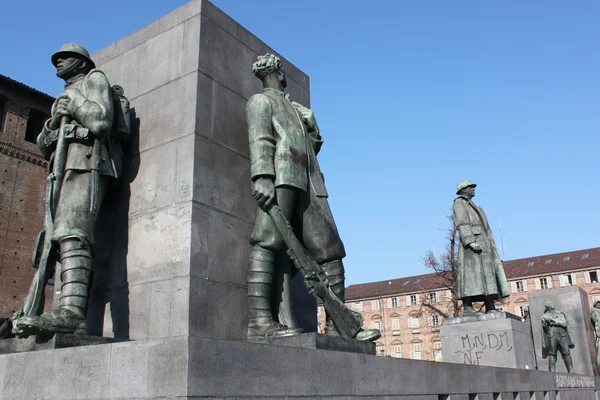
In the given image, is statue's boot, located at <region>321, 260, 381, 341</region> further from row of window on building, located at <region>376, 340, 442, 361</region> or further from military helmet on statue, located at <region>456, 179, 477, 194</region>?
row of window on building, located at <region>376, 340, 442, 361</region>

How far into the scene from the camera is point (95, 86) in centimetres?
589

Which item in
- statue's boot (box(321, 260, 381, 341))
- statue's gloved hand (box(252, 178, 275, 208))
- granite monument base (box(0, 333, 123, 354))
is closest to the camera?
granite monument base (box(0, 333, 123, 354))

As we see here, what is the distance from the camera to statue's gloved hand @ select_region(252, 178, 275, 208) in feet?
18.8

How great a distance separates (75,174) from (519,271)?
75.9m

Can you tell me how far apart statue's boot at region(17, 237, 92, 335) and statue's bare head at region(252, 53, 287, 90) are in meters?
2.65

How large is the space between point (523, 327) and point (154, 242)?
29.2ft

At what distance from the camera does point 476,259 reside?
12.3 metres

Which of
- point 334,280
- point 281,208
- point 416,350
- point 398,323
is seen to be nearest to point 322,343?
point 334,280

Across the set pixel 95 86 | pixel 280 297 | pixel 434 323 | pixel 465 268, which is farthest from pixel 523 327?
pixel 434 323

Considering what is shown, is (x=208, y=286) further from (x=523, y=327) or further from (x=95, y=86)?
(x=523, y=327)

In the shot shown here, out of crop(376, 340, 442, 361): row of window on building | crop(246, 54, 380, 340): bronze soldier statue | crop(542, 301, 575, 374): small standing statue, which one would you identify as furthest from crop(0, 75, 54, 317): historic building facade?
crop(376, 340, 442, 361): row of window on building

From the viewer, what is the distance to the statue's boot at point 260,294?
18.4 ft

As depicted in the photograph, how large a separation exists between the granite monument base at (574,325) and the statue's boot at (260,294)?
51.5ft

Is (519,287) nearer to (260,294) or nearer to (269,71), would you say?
(269,71)
